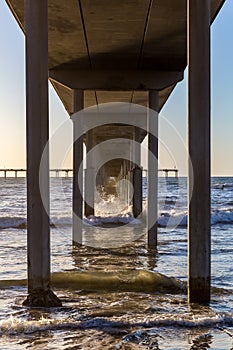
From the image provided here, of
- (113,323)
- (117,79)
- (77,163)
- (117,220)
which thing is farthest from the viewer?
(117,220)

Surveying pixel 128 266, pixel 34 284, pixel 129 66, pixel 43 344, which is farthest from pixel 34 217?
pixel 129 66

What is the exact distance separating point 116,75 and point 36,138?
7052mm

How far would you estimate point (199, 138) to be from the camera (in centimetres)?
668

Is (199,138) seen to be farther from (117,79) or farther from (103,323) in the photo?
(117,79)

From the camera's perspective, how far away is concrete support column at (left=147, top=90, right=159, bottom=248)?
13.8 metres

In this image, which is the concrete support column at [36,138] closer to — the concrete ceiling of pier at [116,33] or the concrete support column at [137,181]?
the concrete ceiling of pier at [116,33]

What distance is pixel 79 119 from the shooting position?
1438cm

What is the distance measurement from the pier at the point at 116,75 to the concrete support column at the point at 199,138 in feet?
0.04

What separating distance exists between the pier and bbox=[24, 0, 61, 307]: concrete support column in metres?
0.01

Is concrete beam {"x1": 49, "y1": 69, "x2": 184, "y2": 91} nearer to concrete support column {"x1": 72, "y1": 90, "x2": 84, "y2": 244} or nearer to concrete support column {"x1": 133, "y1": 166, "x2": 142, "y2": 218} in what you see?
concrete support column {"x1": 72, "y1": 90, "x2": 84, "y2": 244}

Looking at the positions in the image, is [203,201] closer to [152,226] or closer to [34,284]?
[34,284]

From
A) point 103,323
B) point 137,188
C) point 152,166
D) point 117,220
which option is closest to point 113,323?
point 103,323

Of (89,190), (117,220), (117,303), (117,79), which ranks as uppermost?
(117,79)

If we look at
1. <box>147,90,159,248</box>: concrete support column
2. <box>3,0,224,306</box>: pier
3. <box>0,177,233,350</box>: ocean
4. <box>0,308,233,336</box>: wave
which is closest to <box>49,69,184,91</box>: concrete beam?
<box>3,0,224,306</box>: pier
